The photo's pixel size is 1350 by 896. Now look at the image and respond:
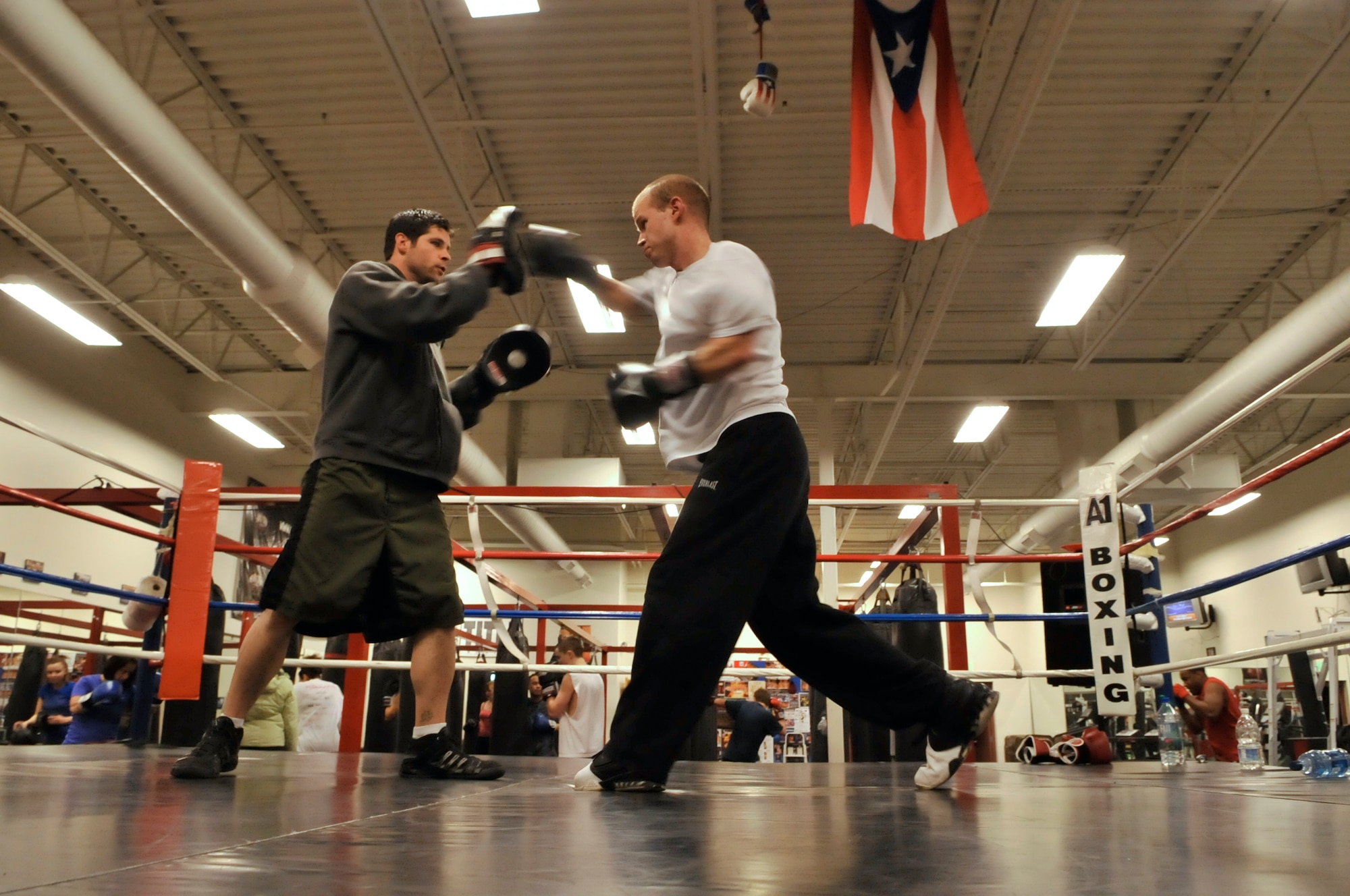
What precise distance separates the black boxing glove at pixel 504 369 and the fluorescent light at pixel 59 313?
23.7 ft

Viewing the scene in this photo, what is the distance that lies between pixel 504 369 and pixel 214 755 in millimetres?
909

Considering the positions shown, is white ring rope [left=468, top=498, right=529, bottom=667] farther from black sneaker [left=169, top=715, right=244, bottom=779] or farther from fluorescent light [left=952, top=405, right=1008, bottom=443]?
fluorescent light [left=952, top=405, right=1008, bottom=443]

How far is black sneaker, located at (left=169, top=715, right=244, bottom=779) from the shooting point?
1765 mm

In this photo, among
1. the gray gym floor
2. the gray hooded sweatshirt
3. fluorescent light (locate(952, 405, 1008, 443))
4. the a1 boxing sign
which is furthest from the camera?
fluorescent light (locate(952, 405, 1008, 443))

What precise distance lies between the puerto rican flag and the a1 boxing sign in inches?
67.8

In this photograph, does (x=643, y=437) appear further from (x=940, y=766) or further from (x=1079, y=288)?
(x=940, y=766)

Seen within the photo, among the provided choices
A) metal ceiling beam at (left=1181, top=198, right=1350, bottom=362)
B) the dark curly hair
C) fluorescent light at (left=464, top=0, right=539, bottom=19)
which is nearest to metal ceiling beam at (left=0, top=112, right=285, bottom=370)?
fluorescent light at (left=464, top=0, right=539, bottom=19)

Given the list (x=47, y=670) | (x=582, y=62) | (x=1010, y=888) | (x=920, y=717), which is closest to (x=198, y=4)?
(x=582, y=62)

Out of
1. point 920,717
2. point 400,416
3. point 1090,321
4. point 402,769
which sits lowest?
point 402,769

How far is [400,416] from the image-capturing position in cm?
195

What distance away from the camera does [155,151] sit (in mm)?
4953

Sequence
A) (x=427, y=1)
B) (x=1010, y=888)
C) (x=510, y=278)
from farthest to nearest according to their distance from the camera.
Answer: (x=427, y=1), (x=510, y=278), (x=1010, y=888)

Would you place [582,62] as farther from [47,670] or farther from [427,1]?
[47,670]

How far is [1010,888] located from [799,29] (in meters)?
5.67
